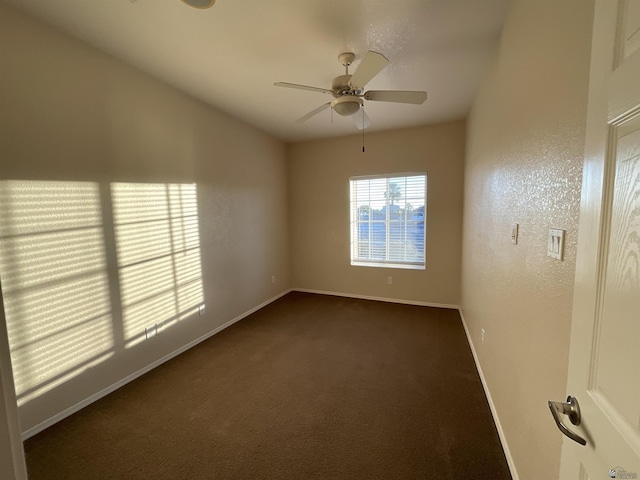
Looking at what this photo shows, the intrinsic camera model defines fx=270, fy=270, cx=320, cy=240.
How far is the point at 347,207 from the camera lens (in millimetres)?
4430

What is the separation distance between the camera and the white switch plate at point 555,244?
993mm

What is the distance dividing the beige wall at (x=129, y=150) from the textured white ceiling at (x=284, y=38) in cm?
20

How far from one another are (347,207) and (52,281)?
11.6 ft

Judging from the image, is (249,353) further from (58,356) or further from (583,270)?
(583,270)

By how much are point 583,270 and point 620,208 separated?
0.67ft

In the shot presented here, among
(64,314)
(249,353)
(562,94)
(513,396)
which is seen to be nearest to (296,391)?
(249,353)

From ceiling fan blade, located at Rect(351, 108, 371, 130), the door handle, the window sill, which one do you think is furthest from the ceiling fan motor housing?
the window sill

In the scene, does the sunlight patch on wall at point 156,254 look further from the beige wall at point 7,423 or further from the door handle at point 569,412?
the door handle at point 569,412

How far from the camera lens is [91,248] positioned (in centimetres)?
206

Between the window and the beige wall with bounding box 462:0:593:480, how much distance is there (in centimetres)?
198

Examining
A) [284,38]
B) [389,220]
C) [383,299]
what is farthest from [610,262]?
[383,299]

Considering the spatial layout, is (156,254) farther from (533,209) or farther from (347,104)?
(533,209)

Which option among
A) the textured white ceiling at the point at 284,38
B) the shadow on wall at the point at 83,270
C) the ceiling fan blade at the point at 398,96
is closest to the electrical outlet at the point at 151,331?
the shadow on wall at the point at 83,270

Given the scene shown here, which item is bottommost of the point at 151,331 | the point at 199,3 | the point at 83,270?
the point at 151,331
